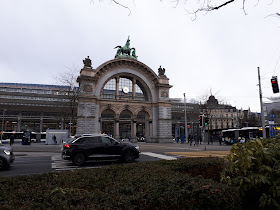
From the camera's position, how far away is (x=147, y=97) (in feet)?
145

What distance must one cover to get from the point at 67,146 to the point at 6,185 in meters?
8.29

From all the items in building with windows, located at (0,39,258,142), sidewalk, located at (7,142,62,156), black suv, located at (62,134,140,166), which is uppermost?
building with windows, located at (0,39,258,142)

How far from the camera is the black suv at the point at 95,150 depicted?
38.7ft

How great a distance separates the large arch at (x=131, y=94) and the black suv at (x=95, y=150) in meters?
25.7

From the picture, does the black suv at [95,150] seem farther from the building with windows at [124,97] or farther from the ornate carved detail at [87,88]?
the ornate carved detail at [87,88]

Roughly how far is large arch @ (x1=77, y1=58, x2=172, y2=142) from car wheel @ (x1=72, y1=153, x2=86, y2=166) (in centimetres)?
2613

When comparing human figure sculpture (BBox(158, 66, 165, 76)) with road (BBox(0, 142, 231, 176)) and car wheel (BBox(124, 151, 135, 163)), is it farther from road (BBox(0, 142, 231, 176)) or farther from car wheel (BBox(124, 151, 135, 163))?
car wheel (BBox(124, 151, 135, 163))

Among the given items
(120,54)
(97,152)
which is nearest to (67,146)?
(97,152)

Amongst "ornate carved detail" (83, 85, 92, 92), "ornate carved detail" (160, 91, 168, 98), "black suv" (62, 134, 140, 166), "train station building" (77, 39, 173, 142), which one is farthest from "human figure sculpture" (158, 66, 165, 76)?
"black suv" (62, 134, 140, 166)

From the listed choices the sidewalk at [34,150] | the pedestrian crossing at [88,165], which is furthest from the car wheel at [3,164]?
the sidewalk at [34,150]

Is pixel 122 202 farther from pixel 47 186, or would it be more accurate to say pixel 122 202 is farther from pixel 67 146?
pixel 67 146

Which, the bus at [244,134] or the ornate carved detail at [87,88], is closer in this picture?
the bus at [244,134]

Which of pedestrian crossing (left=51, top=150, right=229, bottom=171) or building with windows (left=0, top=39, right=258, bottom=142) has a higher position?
building with windows (left=0, top=39, right=258, bottom=142)

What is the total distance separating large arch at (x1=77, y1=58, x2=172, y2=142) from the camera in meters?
38.8
